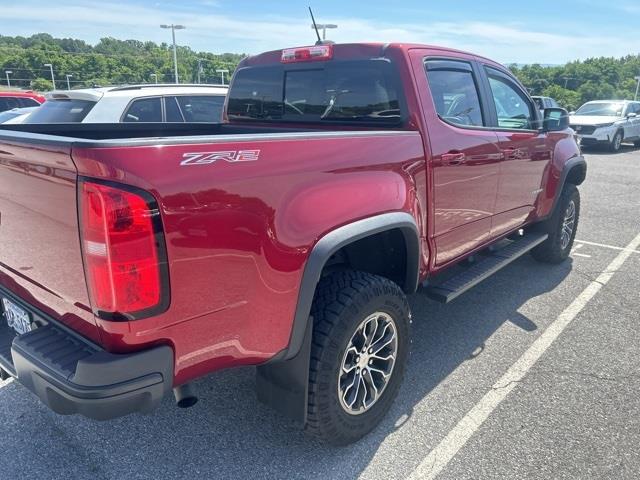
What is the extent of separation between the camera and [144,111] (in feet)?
18.9

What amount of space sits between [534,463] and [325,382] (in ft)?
3.67

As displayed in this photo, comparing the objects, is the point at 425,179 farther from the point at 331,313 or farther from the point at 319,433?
the point at 319,433

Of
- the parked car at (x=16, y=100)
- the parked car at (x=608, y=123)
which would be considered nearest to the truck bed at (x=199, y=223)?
the parked car at (x=16, y=100)

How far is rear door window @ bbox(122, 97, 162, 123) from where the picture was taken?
18.4 ft

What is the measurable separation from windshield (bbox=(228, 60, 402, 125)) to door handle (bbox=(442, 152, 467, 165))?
1.18ft

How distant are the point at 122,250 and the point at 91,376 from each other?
44 cm

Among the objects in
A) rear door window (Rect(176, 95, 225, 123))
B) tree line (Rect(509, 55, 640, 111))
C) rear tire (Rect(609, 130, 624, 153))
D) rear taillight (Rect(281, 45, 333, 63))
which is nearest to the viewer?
rear taillight (Rect(281, 45, 333, 63))

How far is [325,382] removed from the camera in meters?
2.26

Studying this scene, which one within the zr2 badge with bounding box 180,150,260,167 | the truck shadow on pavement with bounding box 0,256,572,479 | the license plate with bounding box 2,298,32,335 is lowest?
the truck shadow on pavement with bounding box 0,256,572,479

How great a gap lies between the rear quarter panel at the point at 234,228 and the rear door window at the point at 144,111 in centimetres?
416

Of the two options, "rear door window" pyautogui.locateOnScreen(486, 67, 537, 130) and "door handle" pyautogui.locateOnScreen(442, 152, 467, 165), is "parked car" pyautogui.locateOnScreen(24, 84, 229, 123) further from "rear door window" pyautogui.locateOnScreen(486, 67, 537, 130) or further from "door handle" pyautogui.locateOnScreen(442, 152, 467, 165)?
"door handle" pyautogui.locateOnScreen(442, 152, 467, 165)

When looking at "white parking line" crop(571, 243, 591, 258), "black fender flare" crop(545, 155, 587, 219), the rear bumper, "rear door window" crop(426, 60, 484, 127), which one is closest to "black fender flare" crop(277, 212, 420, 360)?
the rear bumper

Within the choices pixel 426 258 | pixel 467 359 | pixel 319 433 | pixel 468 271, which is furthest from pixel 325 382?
pixel 468 271

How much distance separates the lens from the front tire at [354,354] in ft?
7.40
